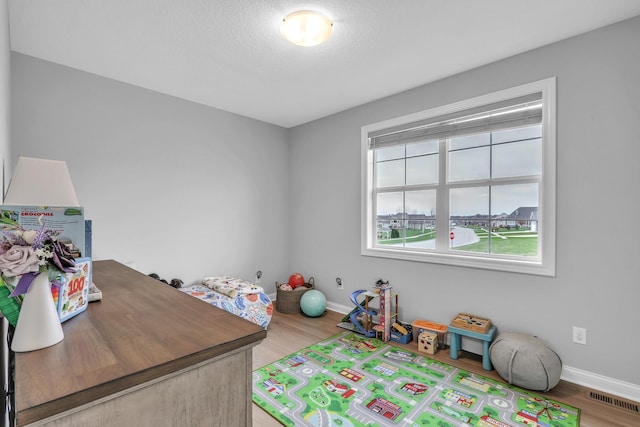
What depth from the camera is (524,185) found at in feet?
8.40

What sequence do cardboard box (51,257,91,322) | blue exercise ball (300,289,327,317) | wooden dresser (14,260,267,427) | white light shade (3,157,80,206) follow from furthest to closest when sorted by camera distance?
blue exercise ball (300,289,327,317)
white light shade (3,157,80,206)
cardboard box (51,257,91,322)
wooden dresser (14,260,267,427)

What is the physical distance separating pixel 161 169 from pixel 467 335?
10.8ft

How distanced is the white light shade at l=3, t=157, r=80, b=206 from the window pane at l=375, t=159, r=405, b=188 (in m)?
2.82

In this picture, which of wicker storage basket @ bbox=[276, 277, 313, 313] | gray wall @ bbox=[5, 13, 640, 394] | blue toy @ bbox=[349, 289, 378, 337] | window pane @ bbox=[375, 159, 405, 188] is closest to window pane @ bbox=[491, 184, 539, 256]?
gray wall @ bbox=[5, 13, 640, 394]

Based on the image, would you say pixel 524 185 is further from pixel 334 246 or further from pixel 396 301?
pixel 334 246

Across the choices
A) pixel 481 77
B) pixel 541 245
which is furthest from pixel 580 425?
pixel 481 77

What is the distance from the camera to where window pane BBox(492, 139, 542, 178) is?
252 cm

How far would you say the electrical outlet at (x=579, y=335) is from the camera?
221 cm

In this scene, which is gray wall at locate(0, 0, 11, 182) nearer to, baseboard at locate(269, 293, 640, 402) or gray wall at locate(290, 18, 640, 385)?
gray wall at locate(290, 18, 640, 385)

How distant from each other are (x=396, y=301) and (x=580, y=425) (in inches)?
61.9

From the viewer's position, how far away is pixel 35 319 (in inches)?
28.2

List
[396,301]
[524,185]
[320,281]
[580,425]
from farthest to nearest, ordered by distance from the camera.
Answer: [320,281]
[396,301]
[524,185]
[580,425]

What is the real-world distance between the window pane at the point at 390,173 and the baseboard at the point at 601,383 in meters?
2.09

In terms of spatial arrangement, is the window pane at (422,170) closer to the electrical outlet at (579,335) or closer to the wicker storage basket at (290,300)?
the electrical outlet at (579,335)
